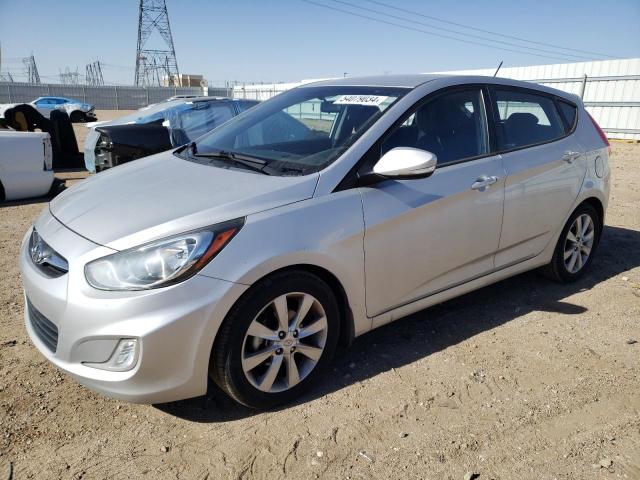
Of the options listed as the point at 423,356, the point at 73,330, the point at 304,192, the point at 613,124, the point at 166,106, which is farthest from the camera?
the point at 613,124

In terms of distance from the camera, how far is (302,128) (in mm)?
3369

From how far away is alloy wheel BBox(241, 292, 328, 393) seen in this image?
8.11ft

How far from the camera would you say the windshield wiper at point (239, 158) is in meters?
2.89

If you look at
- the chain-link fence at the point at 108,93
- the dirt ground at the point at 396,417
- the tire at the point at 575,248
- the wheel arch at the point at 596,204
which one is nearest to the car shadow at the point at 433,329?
the dirt ground at the point at 396,417

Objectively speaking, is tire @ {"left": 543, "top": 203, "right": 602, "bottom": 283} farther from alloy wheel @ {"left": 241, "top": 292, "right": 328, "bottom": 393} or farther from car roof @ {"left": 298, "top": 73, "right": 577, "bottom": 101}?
alloy wheel @ {"left": 241, "top": 292, "right": 328, "bottom": 393}

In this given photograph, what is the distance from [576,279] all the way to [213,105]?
6.12m

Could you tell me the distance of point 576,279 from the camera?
439 centimetres

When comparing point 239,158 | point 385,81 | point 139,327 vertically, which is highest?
point 385,81

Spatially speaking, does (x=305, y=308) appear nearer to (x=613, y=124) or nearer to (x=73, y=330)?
(x=73, y=330)

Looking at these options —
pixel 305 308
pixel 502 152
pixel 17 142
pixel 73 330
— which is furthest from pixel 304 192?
pixel 17 142

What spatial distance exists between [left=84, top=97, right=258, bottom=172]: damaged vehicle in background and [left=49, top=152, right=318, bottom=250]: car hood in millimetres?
4681

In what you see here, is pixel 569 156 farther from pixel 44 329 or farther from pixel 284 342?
pixel 44 329

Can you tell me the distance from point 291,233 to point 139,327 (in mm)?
796

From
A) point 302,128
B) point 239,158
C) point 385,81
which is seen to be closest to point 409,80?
point 385,81
